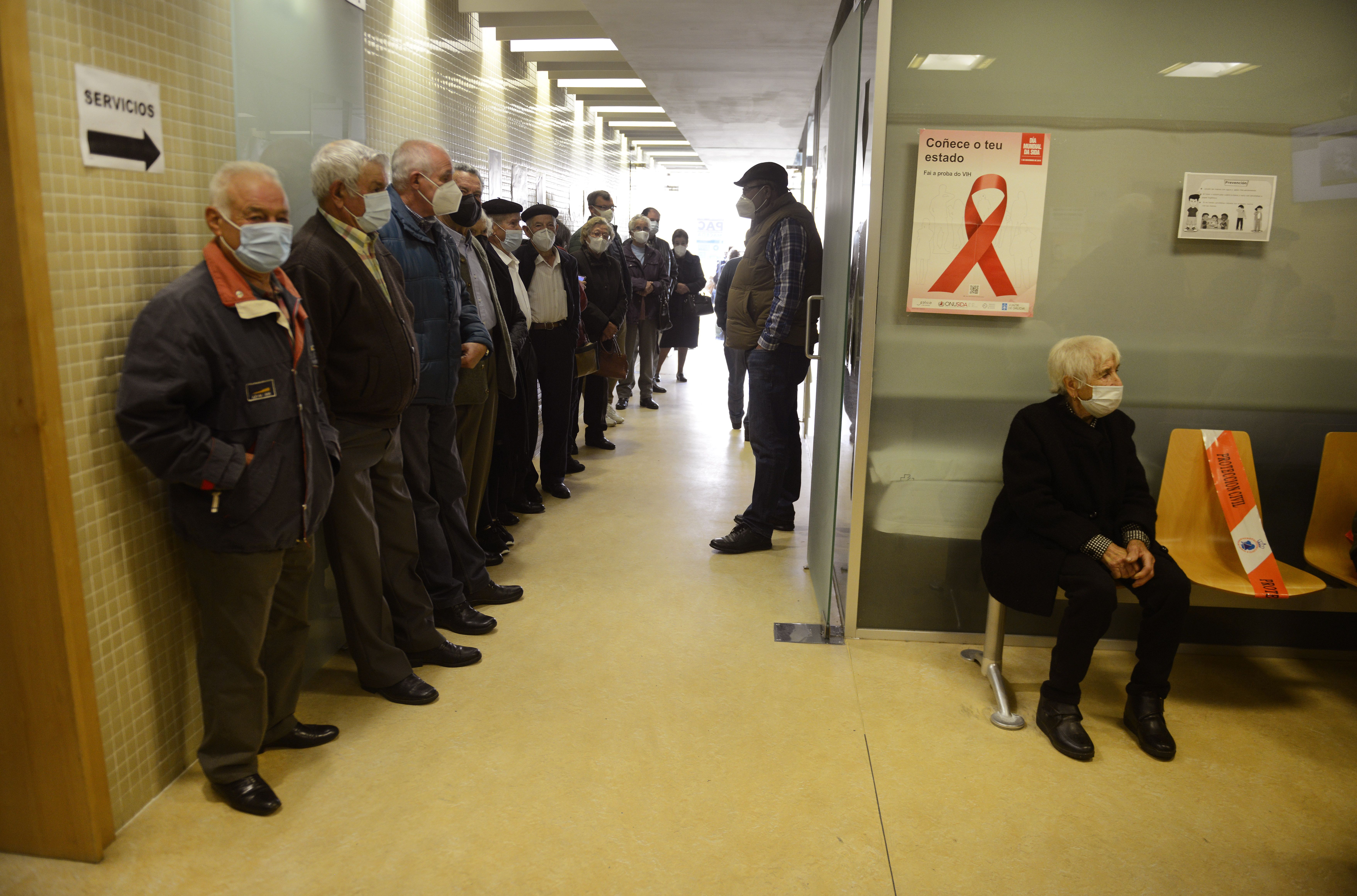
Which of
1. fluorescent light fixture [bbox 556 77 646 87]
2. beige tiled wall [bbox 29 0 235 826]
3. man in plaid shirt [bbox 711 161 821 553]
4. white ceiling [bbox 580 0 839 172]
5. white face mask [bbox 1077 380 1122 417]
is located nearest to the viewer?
beige tiled wall [bbox 29 0 235 826]

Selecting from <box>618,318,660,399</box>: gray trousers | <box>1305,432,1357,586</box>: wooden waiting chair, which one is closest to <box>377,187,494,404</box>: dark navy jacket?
<box>1305,432,1357,586</box>: wooden waiting chair

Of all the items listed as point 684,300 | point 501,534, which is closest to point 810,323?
point 501,534

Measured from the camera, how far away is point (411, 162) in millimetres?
3096

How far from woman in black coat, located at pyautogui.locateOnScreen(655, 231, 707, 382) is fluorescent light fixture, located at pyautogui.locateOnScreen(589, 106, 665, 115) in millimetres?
1572

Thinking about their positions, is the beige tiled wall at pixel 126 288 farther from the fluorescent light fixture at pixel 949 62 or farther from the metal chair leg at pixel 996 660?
the metal chair leg at pixel 996 660

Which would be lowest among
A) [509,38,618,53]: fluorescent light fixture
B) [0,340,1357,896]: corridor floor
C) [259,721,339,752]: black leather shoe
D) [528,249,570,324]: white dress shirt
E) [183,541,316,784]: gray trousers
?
[0,340,1357,896]: corridor floor

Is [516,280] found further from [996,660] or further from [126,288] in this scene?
[996,660]

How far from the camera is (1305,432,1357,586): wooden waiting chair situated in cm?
320

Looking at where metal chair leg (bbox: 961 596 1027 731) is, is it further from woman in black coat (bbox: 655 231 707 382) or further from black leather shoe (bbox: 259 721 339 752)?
woman in black coat (bbox: 655 231 707 382)

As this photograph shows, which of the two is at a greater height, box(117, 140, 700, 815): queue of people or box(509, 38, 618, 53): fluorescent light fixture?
box(509, 38, 618, 53): fluorescent light fixture

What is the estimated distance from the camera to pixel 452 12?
17.8ft

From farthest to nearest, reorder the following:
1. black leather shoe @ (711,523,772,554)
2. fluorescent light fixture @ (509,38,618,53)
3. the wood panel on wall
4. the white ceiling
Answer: fluorescent light fixture @ (509,38,618,53), the white ceiling, black leather shoe @ (711,523,772,554), the wood panel on wall

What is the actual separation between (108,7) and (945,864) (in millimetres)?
2801

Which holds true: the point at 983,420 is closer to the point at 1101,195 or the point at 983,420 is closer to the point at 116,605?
the point at 1101,195
